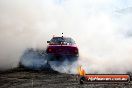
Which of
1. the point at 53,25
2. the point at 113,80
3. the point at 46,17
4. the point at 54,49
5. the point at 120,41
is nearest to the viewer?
the point at 113,80

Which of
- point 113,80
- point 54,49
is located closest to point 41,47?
point 54,49

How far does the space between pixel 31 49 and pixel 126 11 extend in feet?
260

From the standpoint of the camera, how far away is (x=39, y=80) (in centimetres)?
1320

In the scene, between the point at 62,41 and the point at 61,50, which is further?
the point at 62,41

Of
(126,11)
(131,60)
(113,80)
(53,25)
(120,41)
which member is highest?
(126,11)

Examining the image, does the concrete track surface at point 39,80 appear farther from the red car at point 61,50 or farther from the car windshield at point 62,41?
the car windshield at point 62,41

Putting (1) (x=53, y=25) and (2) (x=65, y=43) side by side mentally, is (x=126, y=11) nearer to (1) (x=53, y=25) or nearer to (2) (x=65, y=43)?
(1) (x=53, y=25)

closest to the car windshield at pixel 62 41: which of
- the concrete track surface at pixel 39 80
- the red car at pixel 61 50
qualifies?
the red car at pixel 61 50

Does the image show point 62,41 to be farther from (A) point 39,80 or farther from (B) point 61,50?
(A) point 39,80

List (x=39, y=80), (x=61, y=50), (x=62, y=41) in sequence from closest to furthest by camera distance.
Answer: (x=39, y=80)
(x=61, y=50)
(x=62, y=41)

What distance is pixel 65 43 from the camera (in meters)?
17.1

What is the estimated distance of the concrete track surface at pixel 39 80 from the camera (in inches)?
468

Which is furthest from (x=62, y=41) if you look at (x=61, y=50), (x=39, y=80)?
(x=39, y=80)

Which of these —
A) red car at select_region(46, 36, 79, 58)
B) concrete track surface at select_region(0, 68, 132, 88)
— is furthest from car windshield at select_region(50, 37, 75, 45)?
concrete track surface at select_region(0, 68, 132, 88)
